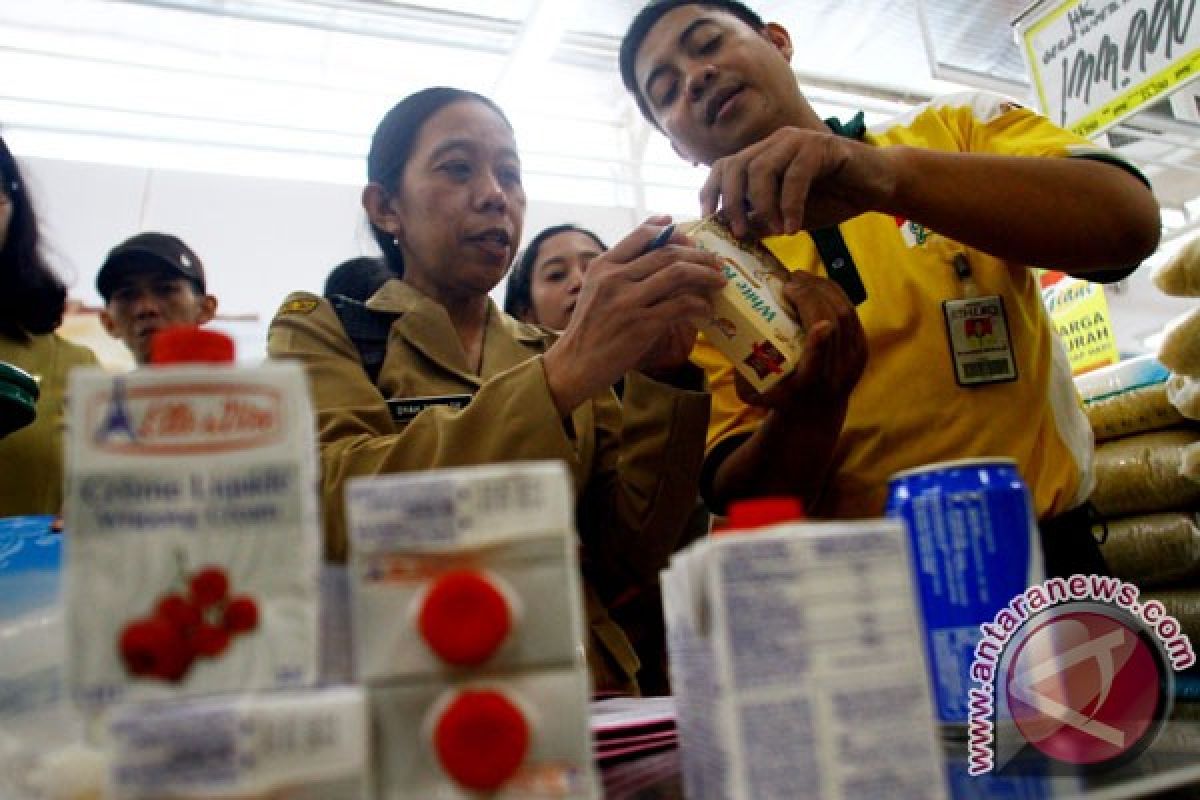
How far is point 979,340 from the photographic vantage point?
1.13m

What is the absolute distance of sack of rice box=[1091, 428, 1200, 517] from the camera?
1.84 metres

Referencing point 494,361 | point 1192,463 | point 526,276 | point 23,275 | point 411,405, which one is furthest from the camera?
point 526,276

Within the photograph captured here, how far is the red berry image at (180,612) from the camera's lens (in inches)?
13.3

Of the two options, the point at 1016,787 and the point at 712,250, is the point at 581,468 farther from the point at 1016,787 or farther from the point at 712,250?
the point at 1016,787

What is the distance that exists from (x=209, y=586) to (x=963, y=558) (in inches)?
17.4

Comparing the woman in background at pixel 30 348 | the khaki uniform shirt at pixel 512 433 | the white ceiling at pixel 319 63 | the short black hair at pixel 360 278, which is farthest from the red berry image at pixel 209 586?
the white ceiling at pixel 319 63

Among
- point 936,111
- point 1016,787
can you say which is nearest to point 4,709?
point 1016,787

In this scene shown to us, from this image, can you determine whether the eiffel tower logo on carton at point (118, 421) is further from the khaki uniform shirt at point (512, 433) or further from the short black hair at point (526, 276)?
the short black hair at point (526, 276)

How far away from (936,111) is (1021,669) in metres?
0.97

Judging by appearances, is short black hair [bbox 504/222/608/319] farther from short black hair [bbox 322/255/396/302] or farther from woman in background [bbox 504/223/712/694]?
short black hair [bbox 322/255/396/302]

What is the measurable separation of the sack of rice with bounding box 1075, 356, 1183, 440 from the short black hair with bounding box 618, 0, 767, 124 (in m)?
1.22

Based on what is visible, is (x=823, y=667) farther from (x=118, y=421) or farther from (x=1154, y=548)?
(x=1154, y=548)

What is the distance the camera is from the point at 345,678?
415 millimetres
